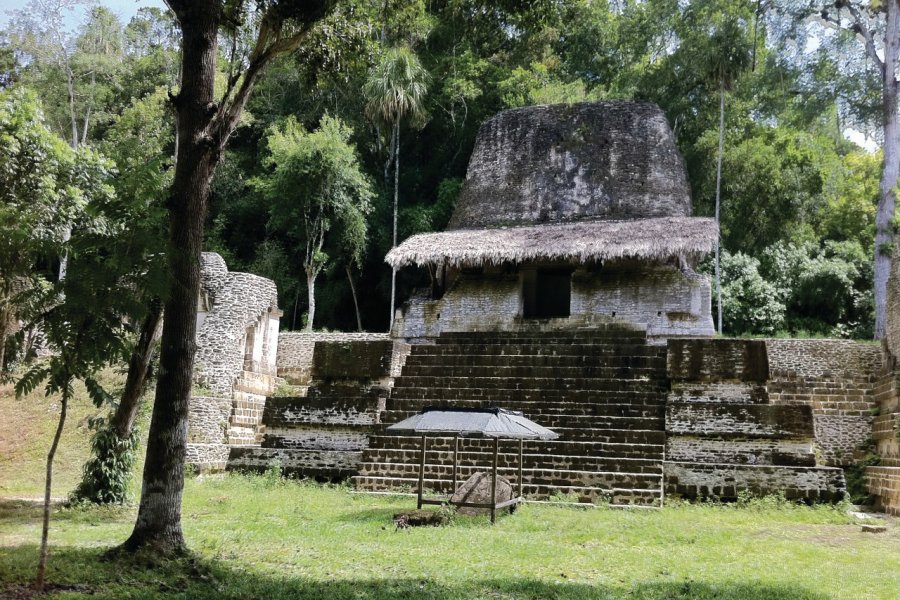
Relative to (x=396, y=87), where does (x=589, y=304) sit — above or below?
below

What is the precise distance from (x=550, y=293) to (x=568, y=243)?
1.87 meters

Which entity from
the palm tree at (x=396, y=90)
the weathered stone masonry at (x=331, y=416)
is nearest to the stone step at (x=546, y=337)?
the weathered stone masonry at (x=331, y=416)

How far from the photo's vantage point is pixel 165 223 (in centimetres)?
611

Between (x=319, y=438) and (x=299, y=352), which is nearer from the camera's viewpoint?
(x=319, y=438)

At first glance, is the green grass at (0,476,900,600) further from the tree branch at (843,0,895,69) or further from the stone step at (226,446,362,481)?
the tree branch at (843,0,895,69)

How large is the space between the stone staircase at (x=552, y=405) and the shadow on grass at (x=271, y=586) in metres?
3.80

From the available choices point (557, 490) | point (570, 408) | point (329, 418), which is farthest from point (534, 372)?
point (329, 418)

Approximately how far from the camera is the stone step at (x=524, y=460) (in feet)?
28.9

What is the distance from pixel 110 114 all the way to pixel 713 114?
17.5 m

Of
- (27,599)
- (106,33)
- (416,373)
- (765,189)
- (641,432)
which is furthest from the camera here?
(106,33)

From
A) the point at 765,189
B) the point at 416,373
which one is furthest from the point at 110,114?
the point at 765,189

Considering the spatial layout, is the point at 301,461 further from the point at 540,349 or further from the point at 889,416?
the point at 889,416

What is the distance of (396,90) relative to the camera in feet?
59.0

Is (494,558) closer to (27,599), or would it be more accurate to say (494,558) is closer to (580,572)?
(580,572)
